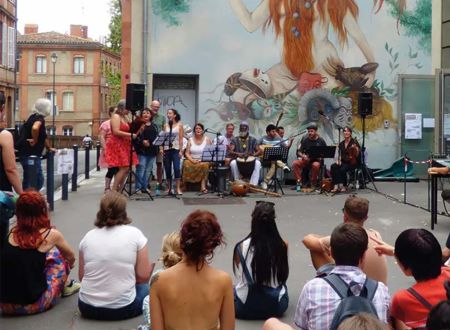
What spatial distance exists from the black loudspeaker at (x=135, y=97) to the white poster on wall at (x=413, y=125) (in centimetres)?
759

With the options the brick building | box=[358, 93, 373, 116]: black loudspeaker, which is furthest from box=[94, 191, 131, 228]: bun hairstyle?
the brick building

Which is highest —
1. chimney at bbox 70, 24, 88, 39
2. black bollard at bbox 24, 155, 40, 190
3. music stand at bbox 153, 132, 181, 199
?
chimney at bbox 70, 24, 88, 39

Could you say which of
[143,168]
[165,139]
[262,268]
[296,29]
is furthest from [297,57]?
[262,268]

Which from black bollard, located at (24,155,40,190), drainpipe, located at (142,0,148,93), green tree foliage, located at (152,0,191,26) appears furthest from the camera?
green tree foliage, located at (152,0,191,26)

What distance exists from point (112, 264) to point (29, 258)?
68cm

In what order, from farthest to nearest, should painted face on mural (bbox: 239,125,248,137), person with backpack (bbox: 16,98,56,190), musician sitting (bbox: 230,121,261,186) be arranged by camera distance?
painted face on mural (bbox: 239,125,248,137)
musician sitting (bbox: 230,121,261,186)
person with backpack (bbox: 16,98,56,190)

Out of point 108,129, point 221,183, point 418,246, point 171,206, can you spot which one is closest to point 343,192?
point 221,183

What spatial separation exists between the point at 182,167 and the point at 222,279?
1159cm

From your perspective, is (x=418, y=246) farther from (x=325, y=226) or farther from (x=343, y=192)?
(x=343, y=192)

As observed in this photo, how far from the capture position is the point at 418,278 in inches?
151

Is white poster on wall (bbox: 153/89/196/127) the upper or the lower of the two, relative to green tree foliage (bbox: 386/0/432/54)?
lower

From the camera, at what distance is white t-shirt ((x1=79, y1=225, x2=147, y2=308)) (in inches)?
221

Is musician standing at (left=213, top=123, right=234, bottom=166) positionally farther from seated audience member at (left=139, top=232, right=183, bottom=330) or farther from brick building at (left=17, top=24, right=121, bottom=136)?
brick building at (left=17, top=24, right=121, bottom=136)

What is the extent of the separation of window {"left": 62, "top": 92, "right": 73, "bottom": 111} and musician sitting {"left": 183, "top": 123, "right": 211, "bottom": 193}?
216 feet
